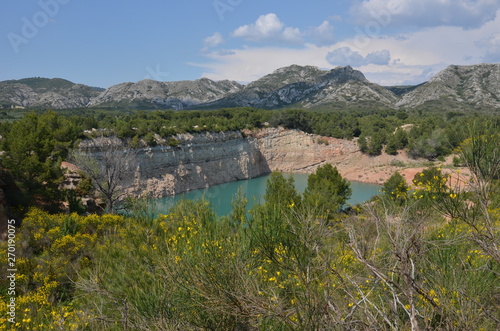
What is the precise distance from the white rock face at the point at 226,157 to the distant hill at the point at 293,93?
56662 millimetres

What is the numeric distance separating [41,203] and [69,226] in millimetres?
7693

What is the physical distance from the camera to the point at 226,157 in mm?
48719

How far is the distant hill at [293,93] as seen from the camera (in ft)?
342

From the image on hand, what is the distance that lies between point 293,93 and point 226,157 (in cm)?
9507

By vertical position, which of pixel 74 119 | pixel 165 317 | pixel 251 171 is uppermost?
pixel 74 119

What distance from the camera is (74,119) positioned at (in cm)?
3709

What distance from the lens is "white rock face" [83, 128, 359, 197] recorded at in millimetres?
38438

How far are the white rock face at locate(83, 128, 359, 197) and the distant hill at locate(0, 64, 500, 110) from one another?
56.7 m

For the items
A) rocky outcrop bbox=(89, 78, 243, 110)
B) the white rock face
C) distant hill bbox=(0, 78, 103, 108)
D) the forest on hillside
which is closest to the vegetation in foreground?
the forest on hillside

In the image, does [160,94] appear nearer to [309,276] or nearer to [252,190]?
[252,190]

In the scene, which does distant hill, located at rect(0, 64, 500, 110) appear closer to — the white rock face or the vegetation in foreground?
the white rock face

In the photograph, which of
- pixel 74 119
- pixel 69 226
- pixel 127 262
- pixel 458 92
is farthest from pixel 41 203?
pixel 458 92

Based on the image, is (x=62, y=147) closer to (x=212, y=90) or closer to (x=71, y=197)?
(x=71, y=197)

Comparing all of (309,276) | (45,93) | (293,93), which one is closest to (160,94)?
(45,93)
